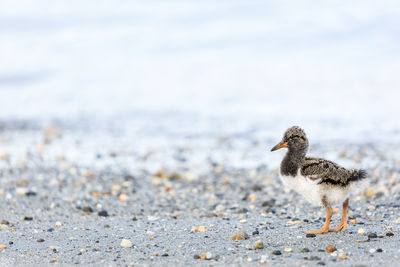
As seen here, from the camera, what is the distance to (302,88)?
808 inches

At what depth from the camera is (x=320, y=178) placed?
231 inches

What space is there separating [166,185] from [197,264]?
463cm

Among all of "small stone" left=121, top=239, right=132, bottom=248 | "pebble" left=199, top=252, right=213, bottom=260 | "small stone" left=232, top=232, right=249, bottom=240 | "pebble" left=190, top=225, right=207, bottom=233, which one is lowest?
"pebble" left=190, top=225, right=207, bottom=233

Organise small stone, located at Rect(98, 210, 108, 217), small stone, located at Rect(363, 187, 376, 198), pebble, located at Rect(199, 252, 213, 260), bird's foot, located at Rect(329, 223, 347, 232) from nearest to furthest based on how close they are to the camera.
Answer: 1. pebble, located at Rect(199, 252, 213, 260)
2. bird's foot, located at Rect(329, 223, 347, 232)
3. small stone, located at Rect(98, 210, 108, 217)
4. small stone, located at Rect(363, 187, 376, 198)

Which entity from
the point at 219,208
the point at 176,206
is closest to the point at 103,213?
the point at 176,206

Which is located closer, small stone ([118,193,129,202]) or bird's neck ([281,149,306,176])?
bird's neck ([281,149,306,176])

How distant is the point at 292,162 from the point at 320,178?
16.9 inches

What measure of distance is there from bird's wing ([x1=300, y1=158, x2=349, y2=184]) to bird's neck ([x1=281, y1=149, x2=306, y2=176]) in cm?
11

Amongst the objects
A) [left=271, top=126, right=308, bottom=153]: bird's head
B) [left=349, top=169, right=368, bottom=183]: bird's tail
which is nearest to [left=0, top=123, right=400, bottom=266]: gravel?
[left=349, top=169, right=368, bottom=183]: bird's tail

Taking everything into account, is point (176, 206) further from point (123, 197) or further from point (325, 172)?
point (325, 172)

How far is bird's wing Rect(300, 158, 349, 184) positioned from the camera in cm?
587

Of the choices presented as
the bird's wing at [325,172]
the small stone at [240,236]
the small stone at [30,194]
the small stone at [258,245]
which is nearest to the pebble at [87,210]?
the small stone at [30,194]

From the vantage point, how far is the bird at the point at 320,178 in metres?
5.89

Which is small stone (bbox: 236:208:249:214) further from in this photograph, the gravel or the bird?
the bird
